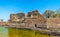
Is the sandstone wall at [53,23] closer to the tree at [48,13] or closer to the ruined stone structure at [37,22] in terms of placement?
the ruined stone structure at [37,22]

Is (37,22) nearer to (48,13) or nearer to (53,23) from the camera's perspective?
(53,23)

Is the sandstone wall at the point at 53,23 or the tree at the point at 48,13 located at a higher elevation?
the tree at the point at 48,13

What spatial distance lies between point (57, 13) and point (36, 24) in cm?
1823

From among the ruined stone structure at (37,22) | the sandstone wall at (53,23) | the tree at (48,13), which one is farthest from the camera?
the tree at (48,13)

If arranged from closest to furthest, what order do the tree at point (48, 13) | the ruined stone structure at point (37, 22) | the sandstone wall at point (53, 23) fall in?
the sandstone wall at point (53, 23), the ruined stone structure at point (37, 22), the tree at point (48, 13)

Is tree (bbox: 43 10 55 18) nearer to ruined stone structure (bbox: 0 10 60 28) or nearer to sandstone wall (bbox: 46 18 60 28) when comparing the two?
ruined stone structure (bbox: 0 10 60 28)

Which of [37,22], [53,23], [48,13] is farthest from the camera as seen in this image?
[48,13]

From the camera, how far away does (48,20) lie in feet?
130

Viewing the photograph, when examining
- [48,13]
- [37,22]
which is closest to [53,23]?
[37,22]

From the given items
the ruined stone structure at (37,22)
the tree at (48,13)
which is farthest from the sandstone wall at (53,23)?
the tree at (48,13)

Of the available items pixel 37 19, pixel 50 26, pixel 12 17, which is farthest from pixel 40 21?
pixel 12 17

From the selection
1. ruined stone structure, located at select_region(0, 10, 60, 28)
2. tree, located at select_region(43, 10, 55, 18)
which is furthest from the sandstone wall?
tree, located at select_region(43, 10, 55, 18)

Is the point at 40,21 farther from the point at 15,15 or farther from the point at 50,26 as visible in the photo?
the point at 15,15

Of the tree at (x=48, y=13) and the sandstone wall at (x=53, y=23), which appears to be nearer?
the sandstone wall at (x=53, y=23)
